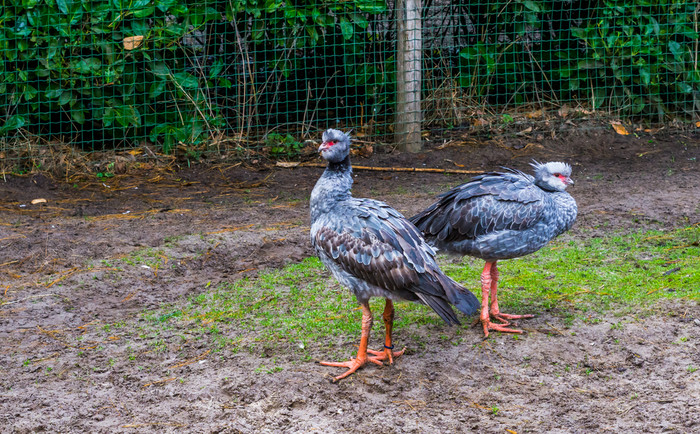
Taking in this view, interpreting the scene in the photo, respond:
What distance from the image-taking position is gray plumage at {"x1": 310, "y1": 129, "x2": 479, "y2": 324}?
405 cm

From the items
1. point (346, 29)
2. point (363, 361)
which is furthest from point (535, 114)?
point (363, 361)

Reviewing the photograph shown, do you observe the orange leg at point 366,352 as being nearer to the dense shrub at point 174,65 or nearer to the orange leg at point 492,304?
the orange leg at point 492,304

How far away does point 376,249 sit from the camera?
4062mm

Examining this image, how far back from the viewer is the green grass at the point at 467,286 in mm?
4699

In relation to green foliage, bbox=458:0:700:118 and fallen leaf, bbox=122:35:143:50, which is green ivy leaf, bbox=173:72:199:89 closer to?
fallen leaf, bbox=122:35:143:50

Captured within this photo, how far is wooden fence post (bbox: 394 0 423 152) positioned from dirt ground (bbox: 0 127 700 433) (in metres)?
1.63

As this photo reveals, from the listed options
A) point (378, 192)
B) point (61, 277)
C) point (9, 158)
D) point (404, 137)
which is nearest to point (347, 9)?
point (404, 137)

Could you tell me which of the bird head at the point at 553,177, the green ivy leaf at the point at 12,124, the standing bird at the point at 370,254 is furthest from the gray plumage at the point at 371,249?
the green ivy leaf at the point at 12,124

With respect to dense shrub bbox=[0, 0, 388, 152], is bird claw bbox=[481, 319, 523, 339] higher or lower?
lower

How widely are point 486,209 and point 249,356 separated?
5.36 feet

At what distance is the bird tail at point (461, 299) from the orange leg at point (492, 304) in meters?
0.43

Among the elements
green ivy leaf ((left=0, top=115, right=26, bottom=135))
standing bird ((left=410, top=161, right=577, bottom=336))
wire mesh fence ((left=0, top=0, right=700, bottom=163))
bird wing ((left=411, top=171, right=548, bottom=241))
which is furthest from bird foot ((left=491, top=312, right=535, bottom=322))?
green ivy leaf ((left=0, top=115, right=26, bottom=135))

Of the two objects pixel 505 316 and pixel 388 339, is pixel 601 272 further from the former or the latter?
pixel 388 339

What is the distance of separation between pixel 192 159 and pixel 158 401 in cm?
458
